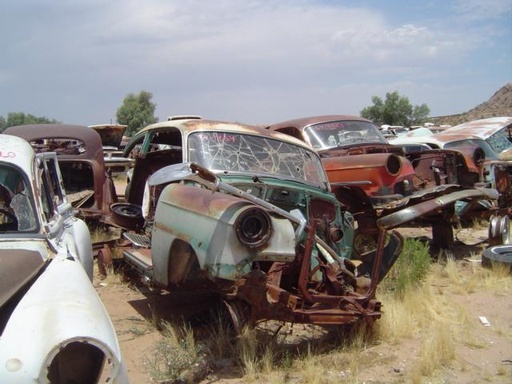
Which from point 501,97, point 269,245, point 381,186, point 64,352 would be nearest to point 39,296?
point 64,352

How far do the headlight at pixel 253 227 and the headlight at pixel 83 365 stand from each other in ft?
5.17

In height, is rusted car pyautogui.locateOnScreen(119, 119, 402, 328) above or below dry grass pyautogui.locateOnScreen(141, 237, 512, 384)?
above

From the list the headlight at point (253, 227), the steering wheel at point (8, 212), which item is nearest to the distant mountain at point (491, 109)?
the headlight at point (253, 227)

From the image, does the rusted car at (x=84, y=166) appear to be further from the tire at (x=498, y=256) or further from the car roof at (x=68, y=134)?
the tire at (x=498, y=256)

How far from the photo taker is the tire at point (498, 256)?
7.13 metres

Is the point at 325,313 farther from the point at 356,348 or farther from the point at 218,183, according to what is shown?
the point at 218,183

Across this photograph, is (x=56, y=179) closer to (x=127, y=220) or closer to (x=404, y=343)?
(x=127, y=220)

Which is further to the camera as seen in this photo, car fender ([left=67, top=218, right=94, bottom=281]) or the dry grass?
car fender ([left=67, top=218, right=94, bottom=281])

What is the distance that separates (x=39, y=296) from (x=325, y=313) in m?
2.31

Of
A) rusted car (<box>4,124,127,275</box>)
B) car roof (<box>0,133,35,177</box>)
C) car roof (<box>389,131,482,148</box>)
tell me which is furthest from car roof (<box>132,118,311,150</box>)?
car roof (<box>389,131,482,148</box>)

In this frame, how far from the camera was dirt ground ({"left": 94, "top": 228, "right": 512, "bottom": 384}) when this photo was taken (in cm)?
429

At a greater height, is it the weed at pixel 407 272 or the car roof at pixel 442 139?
the car roof at pixel 442 139

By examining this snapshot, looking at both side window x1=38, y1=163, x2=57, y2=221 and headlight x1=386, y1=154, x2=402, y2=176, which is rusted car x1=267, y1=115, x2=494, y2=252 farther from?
side window x1=38, y1=163, x2=57, y2=221

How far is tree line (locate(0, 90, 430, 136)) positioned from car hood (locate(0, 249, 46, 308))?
38512 mm
